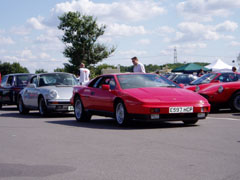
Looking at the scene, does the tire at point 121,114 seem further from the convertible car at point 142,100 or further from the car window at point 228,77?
the car window at point 228,77

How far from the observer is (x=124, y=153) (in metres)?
A: 6.49

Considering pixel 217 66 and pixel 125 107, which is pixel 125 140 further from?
pixel 217 66

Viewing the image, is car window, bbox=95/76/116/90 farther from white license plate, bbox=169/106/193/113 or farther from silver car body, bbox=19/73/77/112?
silver car body, bbox=19/73/77/112

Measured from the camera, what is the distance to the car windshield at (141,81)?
10.6 m

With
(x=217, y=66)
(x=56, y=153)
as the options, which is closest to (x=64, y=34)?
(x=217, y=66)

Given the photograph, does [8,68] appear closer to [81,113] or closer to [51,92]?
[51,92]

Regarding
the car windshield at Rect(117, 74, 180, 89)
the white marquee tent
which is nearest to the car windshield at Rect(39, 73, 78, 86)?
the car windshield at Rect(117, 74, 180, 89)

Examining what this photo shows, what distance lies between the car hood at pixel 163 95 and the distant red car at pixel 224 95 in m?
3.86

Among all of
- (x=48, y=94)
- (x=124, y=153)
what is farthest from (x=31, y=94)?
(x=124, y=153)

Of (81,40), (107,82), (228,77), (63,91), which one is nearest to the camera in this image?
(107,82)

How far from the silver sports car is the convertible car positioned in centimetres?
228

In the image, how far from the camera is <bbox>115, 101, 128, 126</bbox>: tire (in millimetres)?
9929

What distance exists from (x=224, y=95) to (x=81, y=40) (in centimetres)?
4538

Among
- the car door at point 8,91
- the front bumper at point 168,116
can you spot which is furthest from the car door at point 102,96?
the car door at point 8,91
